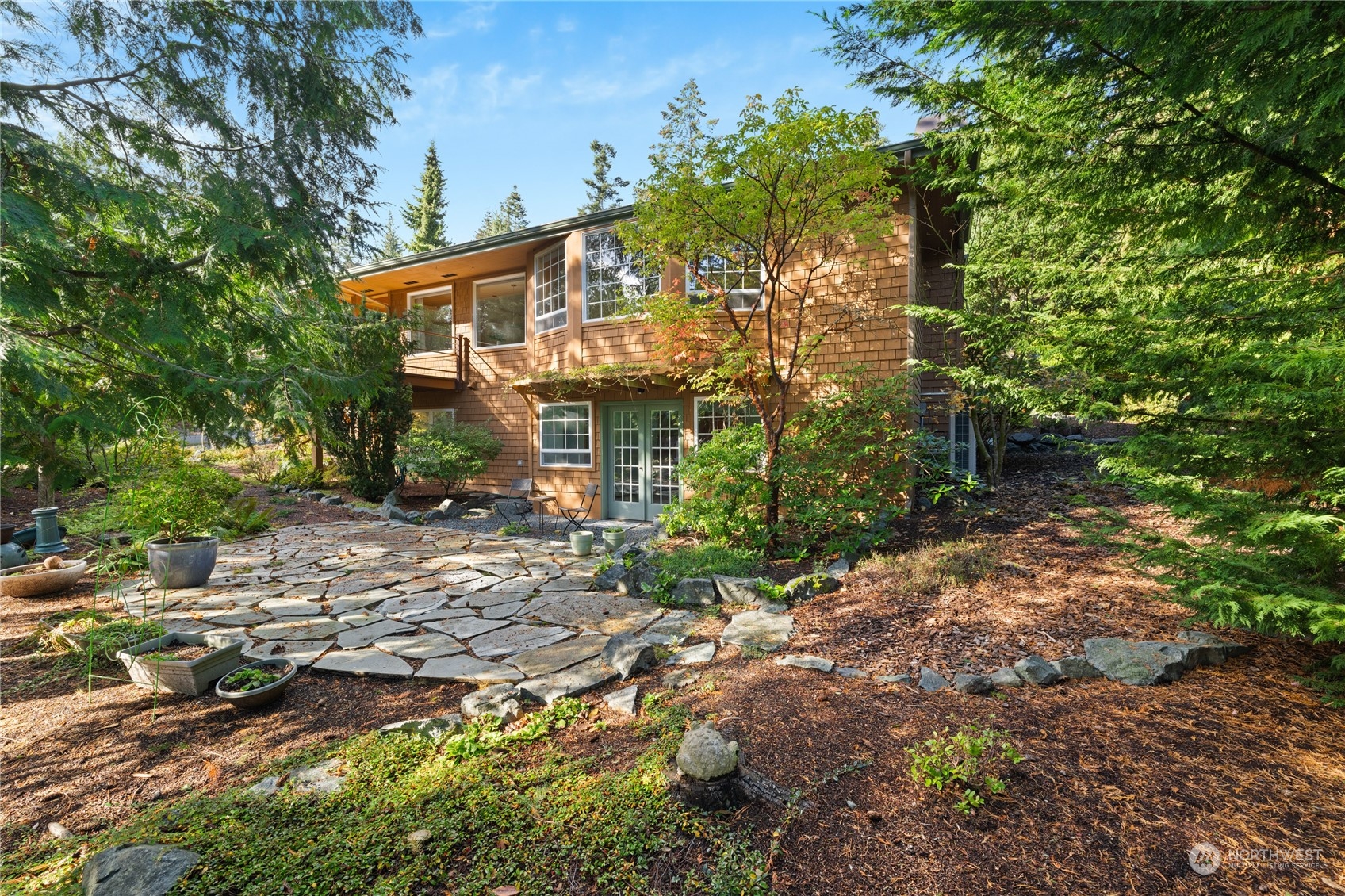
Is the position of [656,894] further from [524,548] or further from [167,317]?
[524,548]

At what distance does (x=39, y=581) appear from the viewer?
5.01 m

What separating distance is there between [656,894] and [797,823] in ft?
1.88

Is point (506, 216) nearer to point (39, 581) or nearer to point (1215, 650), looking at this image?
point (39, 581)

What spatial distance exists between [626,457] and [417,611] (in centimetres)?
A: 554

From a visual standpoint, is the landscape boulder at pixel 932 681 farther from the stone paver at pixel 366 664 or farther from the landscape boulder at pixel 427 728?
the stone paver at pixel 366 664

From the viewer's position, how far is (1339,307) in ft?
7.63

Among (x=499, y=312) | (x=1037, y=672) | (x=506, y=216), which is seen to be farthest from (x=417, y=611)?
(x=506, y=216)

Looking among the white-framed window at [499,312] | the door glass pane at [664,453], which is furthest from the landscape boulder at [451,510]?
the door glass pane at [664,453]

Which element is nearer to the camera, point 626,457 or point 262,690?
point 262,690

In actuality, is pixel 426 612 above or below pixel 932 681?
below

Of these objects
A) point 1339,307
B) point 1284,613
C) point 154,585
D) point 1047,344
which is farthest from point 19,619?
point 1339,307

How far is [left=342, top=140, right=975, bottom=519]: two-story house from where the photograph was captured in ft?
24.8

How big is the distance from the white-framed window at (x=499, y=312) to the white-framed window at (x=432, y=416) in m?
1.82

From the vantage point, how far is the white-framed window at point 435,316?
12.9 m
